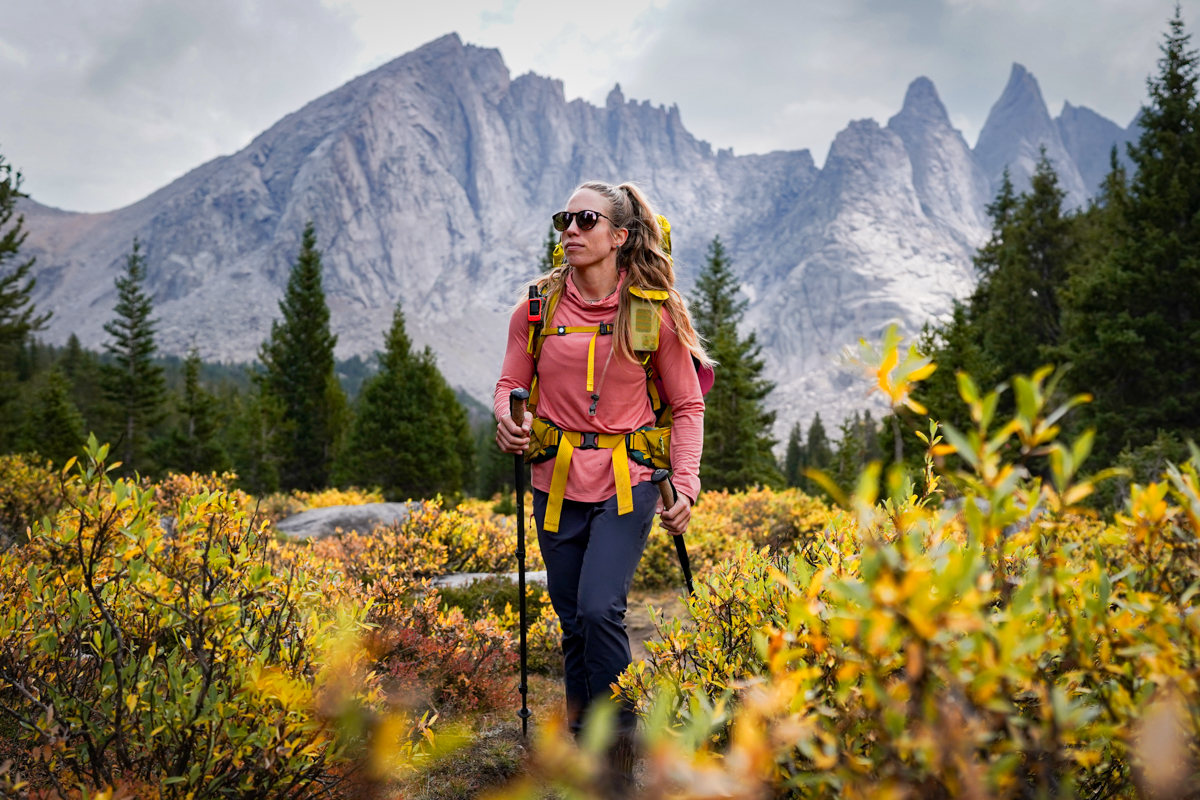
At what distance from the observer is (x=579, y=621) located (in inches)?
115

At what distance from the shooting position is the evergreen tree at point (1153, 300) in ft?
63.7

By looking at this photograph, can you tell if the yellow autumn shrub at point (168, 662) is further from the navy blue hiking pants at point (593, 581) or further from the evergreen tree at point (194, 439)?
the evergreen tree at point (194, 439)

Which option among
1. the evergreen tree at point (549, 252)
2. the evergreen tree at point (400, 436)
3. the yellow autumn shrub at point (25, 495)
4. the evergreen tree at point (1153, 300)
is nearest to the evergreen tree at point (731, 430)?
the evergreen tree at point (549, 252)

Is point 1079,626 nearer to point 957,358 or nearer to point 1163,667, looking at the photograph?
Result: point 1163,667

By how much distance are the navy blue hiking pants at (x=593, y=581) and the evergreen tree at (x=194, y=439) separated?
3506 centimetres

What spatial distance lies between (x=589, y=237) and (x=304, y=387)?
34.5 meters

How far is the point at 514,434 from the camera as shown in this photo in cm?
310

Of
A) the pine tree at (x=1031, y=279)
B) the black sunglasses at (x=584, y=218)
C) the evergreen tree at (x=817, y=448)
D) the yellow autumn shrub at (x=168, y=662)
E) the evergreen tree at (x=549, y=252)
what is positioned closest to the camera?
the yellow autumn shrub at (x=168, y=662)

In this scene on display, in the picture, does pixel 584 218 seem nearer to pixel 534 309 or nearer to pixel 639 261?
pixel 639 261

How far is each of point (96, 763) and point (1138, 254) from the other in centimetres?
2581

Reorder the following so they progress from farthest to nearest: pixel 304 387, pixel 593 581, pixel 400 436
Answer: pixel 304 387 → pixel 400 436 → pixel 593 581

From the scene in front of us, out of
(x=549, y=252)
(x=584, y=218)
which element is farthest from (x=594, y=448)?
(x=549, y=252)

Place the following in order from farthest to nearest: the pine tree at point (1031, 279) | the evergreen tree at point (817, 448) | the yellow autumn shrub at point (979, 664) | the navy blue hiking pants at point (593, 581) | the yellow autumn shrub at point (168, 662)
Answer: the evergreen tree at point (817, 448) → the pine tree at point (1031, 279) → the navy blue hiking pants at point (593, 581) → the yellow autumn shrub at point (168, 662) → the yellow autumn shrub at point (979, 664)

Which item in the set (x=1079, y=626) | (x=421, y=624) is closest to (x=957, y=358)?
(x=421, y=624)
